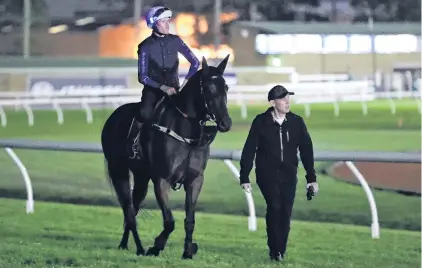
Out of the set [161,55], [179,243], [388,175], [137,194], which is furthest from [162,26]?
[388,175]

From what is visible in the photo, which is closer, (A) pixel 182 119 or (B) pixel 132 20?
(A) pixel 182 119

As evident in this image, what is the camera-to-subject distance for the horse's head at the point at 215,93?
20.5ft

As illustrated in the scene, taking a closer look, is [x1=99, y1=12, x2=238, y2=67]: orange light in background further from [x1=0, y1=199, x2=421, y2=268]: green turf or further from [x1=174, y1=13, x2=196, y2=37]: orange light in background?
[x1=0, y1=199, x2=421, y2=268]: green turf

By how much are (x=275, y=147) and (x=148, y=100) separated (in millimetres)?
857

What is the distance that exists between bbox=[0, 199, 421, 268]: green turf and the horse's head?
1065 millimetres

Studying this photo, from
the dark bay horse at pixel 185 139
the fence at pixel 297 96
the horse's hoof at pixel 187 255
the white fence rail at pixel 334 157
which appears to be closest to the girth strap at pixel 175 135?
the dark bay horse at pixel 185 139

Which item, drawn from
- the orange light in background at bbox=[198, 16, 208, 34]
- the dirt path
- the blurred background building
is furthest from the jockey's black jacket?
the orange light in background at bbox=[198, 16, 208, 34]

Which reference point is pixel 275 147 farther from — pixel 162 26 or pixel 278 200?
pixel 162 26

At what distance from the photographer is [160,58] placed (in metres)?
6.58

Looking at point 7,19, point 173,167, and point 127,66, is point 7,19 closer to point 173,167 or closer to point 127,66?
point 127,66

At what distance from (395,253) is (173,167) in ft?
7.85

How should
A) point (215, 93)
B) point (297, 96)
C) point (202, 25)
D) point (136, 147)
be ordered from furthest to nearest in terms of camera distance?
point (202, 25)
point (297, 96)
point (136, 147)
point (215, 93)

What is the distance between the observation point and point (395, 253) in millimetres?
8328

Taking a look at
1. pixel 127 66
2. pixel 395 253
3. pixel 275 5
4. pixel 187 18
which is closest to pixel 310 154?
pixel 395 253
